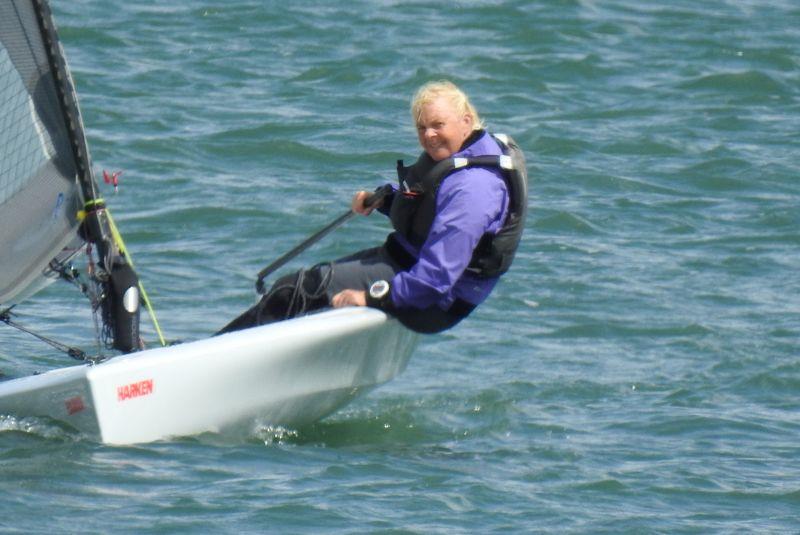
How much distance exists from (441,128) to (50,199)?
1265 mm

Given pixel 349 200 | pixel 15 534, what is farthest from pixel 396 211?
pixel 349 200

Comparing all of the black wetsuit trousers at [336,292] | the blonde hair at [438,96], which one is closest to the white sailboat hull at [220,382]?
the black wetsuit trousers at [336,292]

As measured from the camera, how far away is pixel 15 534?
4039 millimetres

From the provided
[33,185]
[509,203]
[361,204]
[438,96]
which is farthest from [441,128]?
[33,185]

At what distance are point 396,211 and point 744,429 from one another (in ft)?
4.61

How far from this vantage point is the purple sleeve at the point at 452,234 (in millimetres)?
4742

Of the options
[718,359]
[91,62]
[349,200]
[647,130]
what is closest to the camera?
[718,359]

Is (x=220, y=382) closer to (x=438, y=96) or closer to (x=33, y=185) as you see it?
(x=33, y=185)

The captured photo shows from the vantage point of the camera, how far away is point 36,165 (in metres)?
5.09

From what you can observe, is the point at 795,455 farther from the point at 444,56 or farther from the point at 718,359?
the point at 444,56

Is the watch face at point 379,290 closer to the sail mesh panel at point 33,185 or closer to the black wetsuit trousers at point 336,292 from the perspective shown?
the black wetsuit trousers at point 336,292

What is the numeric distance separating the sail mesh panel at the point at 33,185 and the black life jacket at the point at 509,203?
1065mm

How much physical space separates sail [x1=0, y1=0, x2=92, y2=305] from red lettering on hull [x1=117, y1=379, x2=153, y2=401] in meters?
0.67

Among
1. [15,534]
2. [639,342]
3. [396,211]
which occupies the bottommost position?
[639,342]
